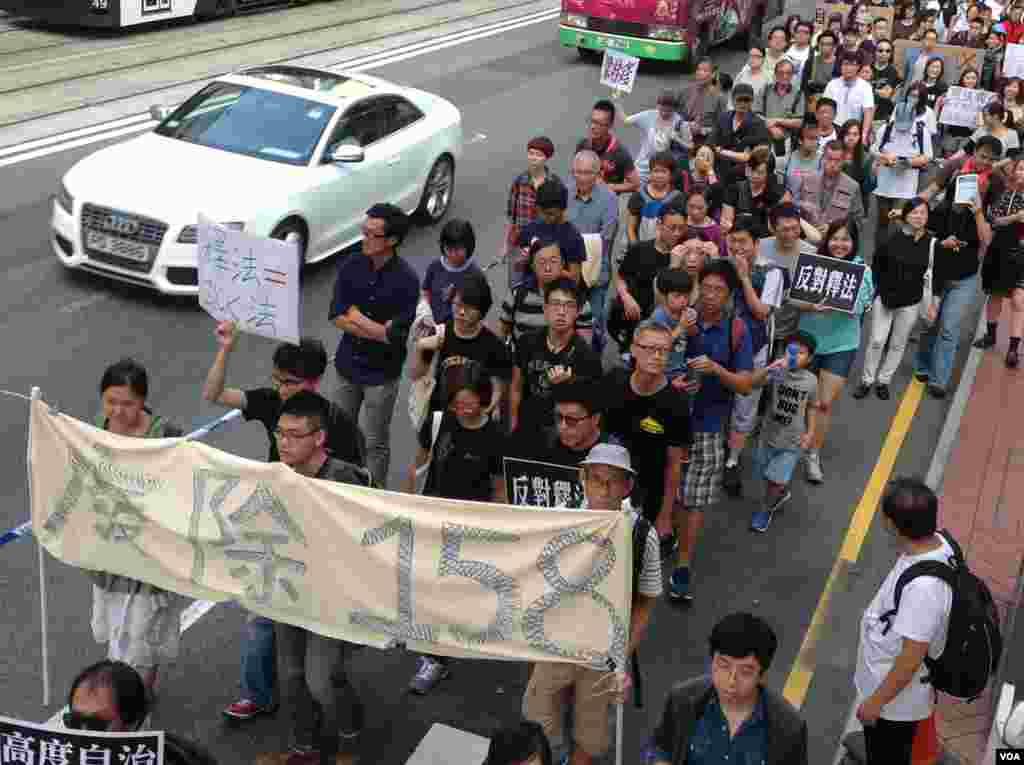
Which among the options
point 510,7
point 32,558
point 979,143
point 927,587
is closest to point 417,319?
point 32,558

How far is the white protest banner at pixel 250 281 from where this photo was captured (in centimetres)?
717

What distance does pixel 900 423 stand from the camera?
10297 millimetres

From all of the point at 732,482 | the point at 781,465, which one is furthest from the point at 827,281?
the point at 732,482

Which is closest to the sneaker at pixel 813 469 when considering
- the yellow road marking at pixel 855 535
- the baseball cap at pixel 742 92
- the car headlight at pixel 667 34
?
the yellow road marking at pixel 855 535

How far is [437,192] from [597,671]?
924cm

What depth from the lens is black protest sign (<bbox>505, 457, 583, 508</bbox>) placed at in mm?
5926

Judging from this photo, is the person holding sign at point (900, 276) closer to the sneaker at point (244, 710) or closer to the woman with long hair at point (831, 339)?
the woman with long hair at point (831, 339)

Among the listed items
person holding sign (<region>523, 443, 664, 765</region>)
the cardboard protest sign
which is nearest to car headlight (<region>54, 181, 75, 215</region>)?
person holding sign (<region>523, 443, 664, 765</region>)

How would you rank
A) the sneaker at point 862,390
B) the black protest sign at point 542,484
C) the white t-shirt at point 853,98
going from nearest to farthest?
the black protest sign at point 542,484 < the sneaker at point 862,390 < the white t-shirt at point 853,98

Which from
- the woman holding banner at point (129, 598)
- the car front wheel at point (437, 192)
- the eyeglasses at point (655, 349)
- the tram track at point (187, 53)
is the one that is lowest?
the tram track at point (187, 53)

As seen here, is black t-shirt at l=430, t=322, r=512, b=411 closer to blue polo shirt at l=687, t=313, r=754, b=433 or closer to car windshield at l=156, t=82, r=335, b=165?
blue polo shirt at l=687, t=313, r=754, b=433

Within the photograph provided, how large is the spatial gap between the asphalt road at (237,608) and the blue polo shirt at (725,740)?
1707mm

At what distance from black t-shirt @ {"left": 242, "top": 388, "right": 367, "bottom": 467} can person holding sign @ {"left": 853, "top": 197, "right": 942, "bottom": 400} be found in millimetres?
5076

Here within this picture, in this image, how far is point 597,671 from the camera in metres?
5.52
